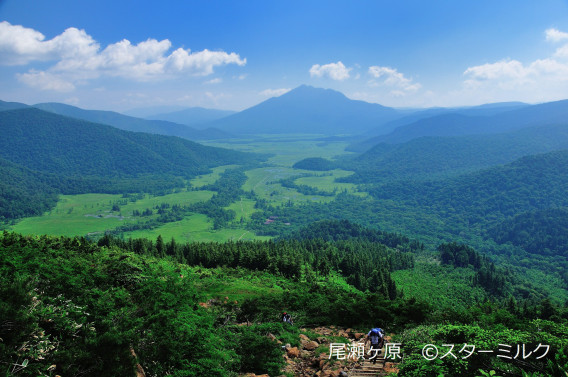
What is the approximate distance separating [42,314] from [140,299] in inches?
235

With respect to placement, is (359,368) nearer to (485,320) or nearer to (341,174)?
(485,320)

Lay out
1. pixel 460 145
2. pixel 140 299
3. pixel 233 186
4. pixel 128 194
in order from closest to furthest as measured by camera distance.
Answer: pixel 140 299 → pixel 128 194 → pixel 233 186 → pixel 460 145

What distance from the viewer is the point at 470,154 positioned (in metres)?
182

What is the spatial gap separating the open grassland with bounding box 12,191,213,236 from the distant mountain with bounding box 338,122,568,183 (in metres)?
96.2

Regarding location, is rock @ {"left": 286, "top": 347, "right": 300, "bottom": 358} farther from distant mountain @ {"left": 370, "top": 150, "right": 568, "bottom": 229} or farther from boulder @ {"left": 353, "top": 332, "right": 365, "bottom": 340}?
distant mountain @ {"left": 370, "top": 150, "right": 568, "bottom": 229}

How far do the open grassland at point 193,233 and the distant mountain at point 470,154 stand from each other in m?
97.3

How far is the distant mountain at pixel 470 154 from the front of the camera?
166875 mm

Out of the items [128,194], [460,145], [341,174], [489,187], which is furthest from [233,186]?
[460,145]

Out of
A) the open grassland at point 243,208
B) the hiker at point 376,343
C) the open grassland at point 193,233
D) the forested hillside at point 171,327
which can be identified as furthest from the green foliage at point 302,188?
the hiker at point 376,343

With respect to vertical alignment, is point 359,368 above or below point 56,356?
below

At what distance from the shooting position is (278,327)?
49.7 ft

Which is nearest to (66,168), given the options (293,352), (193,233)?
(193,233)

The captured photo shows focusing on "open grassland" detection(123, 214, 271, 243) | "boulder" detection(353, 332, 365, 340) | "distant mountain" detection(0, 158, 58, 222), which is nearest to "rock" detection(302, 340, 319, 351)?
"boulder" detection(353, 332, 365, 340)

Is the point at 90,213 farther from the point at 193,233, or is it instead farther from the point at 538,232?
the point at 538,232
